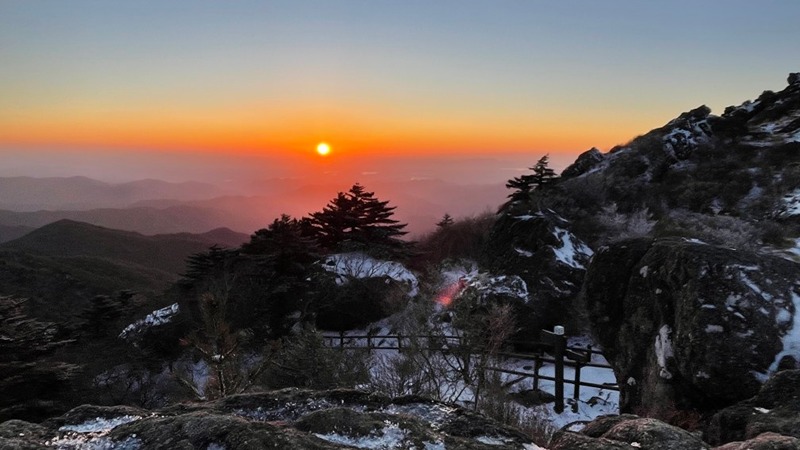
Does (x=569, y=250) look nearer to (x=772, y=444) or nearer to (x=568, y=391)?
(x=568, y=391)

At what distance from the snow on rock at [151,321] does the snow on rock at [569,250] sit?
20.2 metres

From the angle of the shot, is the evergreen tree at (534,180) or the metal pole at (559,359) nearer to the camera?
the metal pole at (559,359)

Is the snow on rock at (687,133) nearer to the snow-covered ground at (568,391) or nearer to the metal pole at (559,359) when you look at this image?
the snow-covered ground at (568,391)

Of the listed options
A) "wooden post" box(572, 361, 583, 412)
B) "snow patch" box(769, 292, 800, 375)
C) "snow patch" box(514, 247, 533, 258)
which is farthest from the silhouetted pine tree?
"snow patch" box(769, 292, 800, 375)

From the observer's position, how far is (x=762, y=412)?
358 centimetres

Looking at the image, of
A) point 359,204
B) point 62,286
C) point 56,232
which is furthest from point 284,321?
point 56,232

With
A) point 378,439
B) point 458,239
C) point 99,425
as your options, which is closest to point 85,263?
point 458,239

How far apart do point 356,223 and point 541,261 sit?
15.0m

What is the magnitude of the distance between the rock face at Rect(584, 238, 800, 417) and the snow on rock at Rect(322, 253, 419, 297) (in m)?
15.0

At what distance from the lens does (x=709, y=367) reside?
7.20m

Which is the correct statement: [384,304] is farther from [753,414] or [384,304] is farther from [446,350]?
[753,414]

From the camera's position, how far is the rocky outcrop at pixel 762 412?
3156mm

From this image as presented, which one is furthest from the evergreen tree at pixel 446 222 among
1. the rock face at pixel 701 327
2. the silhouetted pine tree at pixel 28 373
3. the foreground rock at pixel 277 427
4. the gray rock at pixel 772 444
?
the gray rock at pixel 772 444

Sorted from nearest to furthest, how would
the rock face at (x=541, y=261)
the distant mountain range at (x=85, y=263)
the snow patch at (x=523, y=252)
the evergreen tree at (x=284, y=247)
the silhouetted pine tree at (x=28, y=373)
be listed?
the silhouetted pine tree at (x=28, y=373), the rock face at (x=541, y=261), the snow patch at (x=523, y=252), the evergreen tree at (x=284, y=247), the distant mountain range at (x=85, y=263)
